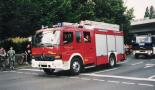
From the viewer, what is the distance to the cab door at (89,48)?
17.6m

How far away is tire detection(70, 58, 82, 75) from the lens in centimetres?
1647

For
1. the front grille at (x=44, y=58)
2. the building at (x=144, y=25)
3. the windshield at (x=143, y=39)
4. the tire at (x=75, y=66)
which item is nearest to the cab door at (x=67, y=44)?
the tire at (x=75, y=66)

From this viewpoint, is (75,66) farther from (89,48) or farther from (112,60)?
(112,60)

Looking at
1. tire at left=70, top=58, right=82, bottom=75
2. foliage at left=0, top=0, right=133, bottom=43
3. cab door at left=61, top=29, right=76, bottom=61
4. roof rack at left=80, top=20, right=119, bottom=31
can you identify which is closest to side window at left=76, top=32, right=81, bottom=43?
cab door at left=61, top=29, right=76, bottom=61

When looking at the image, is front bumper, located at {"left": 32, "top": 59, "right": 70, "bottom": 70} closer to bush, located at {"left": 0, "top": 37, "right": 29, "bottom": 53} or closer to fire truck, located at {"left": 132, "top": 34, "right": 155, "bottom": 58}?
bush, located at {"left": 0, "top": 37, "right": 29, "bottom": 53}

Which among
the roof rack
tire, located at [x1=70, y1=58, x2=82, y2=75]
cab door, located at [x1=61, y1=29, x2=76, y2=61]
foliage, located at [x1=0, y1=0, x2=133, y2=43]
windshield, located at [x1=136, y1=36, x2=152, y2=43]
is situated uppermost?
foliage, located at [x1=0, y1=0, x2=133, y2=43]

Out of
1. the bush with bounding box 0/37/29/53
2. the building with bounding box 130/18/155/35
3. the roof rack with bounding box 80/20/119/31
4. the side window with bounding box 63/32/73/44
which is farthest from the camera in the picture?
the building with bounding box 130/18/155/35

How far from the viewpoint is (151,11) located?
15838 cm

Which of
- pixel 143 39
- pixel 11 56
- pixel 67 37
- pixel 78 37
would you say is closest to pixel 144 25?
pixel 143 39

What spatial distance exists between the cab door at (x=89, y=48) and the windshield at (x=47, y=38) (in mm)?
2214

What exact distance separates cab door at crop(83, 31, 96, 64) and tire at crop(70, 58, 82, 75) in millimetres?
732

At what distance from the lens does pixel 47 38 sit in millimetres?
16266

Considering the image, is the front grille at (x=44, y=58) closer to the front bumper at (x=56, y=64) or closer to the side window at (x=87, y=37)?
the front bumper at (x=56, y=64)

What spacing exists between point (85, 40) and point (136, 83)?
5.20m
